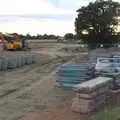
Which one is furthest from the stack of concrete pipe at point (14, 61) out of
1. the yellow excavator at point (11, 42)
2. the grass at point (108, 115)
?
the grass at point (108, 115)

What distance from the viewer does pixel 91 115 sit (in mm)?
12859

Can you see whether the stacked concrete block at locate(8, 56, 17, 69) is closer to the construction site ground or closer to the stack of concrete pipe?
the stack of concrete pipe

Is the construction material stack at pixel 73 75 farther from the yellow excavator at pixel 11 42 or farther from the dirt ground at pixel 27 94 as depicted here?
the yellow excavator at pixel 11 42

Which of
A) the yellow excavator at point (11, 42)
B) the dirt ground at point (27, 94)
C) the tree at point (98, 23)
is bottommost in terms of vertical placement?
the dirt ground at point (27, 94)

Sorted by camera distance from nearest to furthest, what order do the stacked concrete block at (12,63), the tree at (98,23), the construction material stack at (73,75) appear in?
the construction material stack at (73,75), the stacked concrete block at (12,63), the tree at (98,23)

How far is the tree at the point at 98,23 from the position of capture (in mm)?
51750

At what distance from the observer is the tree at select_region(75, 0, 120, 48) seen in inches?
2037

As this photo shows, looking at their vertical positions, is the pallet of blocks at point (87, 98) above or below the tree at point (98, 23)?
below

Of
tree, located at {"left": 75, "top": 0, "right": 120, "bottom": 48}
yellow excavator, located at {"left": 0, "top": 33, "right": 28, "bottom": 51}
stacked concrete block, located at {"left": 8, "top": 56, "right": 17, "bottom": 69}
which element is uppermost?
tree, located at {"left": 75, "top": 0, "right": 120, "bottom": 48}

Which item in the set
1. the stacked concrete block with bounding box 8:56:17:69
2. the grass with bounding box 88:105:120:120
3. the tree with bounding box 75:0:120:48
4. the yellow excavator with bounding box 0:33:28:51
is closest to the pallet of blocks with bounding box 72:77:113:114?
the grass with bounding box 88:105:120:120

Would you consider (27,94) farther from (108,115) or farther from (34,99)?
(108,115)

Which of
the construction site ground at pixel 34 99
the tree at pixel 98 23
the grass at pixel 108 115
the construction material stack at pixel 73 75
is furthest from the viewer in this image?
the tree at pixel 98 23

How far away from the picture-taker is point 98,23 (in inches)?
2031

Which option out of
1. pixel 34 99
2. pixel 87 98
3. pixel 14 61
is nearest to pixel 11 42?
pixel 14 61
